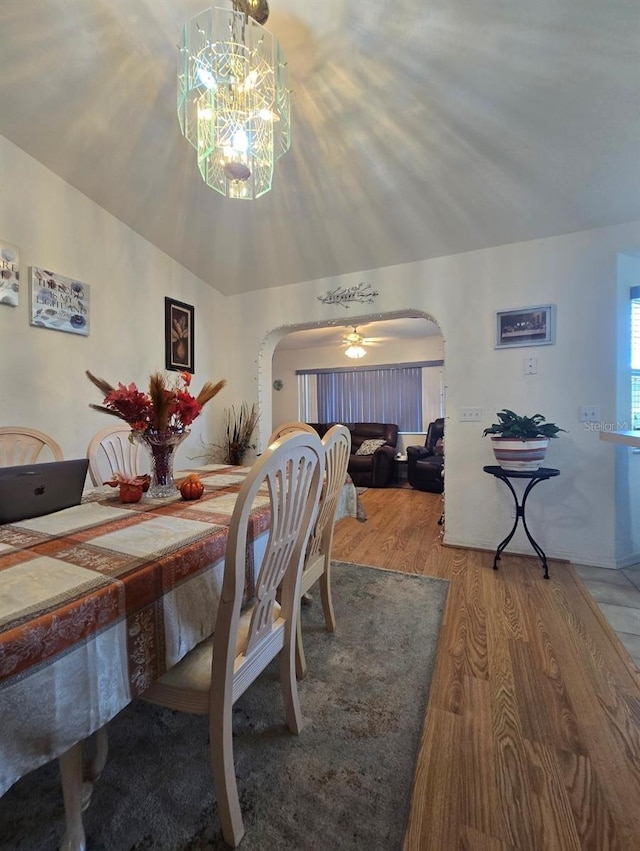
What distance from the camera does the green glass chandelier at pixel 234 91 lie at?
1492 millimetres

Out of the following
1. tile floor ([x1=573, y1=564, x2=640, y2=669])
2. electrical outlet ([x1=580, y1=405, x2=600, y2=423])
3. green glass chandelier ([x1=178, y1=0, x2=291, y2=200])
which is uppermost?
green glass chandelier ([x1=178, y1=0, x2=291, y2=200])

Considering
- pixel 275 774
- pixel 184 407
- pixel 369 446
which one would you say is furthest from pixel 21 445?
pixel 369 446

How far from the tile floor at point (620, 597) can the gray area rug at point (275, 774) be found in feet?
3.27

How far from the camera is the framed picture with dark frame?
325 centimetres

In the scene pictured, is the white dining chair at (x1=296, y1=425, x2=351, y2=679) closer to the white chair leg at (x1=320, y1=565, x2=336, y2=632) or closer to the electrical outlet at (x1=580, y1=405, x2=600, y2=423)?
the white chair leg at (x1=320, y1=565, x2=336, y2=632)

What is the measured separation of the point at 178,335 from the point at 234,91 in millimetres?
2100

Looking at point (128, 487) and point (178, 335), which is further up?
point (178, 335)

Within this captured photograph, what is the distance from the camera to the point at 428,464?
16.4 feet

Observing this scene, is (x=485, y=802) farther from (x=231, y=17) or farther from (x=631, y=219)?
(x=631, y=219)

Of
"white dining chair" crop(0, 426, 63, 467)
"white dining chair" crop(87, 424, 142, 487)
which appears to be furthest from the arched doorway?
"white dining chair" crop(0, 426, 63, 467)

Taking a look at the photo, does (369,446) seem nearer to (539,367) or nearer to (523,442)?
(539,367)

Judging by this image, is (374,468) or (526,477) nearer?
(526,477)

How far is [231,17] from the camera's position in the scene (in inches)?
58.1

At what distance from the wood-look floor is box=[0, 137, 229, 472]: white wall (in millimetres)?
2650
